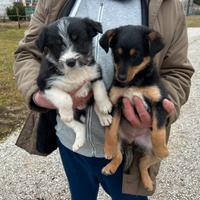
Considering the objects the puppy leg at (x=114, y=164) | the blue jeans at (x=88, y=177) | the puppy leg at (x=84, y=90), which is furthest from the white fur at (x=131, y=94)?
the blue jeans at (x=88, y=177)

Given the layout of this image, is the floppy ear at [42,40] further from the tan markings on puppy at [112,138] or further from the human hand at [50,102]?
the tan markings on puppy at [112,138]

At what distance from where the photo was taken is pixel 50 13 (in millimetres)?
2484

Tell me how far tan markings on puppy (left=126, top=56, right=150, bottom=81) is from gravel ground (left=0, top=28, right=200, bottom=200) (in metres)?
2.33

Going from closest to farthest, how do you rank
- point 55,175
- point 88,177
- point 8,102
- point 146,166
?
point 146,166
point 88,177
point 55,175
point 8,102

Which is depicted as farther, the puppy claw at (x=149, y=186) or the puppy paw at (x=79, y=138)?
the puppy claw at (x=149, y=186)

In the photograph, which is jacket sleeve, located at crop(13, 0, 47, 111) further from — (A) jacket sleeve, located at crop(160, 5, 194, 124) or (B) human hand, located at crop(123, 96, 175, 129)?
(A) jacket sleeve, located at crop(160, 5, 194, 124)

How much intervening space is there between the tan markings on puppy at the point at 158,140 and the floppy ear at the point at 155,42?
1.15ft

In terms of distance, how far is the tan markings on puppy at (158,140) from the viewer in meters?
2.30

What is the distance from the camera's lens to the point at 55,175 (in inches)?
186

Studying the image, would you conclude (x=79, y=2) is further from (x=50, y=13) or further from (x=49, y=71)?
(x=49, y=71)

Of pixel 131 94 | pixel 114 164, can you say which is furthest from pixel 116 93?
pixel 114 164

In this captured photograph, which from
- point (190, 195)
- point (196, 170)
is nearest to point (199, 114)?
point (196, 170)

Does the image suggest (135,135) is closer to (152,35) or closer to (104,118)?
(104,118)

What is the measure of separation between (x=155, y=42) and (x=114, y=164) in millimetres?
720
